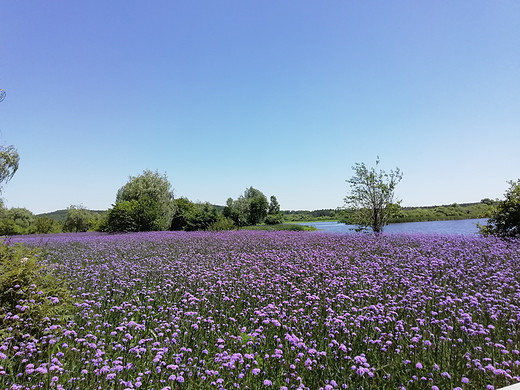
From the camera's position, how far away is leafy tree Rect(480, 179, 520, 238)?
41.0ft

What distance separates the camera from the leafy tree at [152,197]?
2712 cm

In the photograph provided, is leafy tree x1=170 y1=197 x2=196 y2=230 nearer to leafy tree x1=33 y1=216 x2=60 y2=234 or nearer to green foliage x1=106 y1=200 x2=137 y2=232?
green foliage x1=106 y1=200 x2=137 y2=232

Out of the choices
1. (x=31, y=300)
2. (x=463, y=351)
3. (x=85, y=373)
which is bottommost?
(x=463, y=351)

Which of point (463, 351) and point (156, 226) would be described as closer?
point (463, 351)

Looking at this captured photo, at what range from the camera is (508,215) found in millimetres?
12773

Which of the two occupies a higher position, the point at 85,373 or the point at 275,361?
the point at 85,373

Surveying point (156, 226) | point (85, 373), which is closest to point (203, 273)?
point (85, 373)

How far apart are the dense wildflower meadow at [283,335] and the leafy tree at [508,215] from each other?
8351mm

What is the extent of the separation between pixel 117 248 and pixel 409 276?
982cm

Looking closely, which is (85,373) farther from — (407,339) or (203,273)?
(203,273)

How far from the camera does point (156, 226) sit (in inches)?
1059

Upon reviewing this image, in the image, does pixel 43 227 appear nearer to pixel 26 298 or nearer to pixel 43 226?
pixel 43 226

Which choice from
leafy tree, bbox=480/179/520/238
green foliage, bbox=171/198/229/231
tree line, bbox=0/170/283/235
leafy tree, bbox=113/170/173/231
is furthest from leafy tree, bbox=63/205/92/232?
leafy tree, bbox=480/179/520/238

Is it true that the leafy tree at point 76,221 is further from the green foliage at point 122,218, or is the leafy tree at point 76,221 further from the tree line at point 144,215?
the green foliage at point 122,218
